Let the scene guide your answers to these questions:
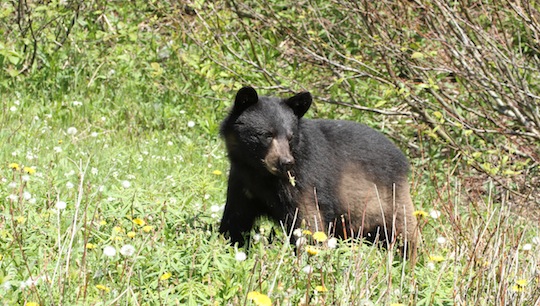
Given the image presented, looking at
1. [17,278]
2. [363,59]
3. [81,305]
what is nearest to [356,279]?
[81,305]

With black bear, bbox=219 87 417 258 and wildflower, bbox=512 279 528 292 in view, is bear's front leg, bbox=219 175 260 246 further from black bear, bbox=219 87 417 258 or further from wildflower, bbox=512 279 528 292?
wildflower, bbox=512 279 528 292

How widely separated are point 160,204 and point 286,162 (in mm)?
781

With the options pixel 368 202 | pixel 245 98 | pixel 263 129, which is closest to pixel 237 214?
pixel 263 129

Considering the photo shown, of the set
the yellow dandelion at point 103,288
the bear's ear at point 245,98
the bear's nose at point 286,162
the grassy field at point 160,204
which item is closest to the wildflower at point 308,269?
the grassy field at point 160,204

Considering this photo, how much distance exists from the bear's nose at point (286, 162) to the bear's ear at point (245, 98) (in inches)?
19.2

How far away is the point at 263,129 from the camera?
525cm

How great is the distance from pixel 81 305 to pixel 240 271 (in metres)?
0.92

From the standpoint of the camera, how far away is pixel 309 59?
8609mm

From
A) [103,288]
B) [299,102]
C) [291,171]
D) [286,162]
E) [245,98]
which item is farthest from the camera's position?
[299,102]

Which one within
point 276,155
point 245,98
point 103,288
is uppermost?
point 245,98

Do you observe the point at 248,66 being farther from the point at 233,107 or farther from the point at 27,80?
the point at 233,107

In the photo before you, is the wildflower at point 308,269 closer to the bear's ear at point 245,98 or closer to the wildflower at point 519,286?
the wildflower at point 519,286

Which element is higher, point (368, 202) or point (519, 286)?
point (519, 286)

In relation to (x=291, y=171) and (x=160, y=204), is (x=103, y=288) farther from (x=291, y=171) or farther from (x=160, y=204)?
(x=291, y=171)
